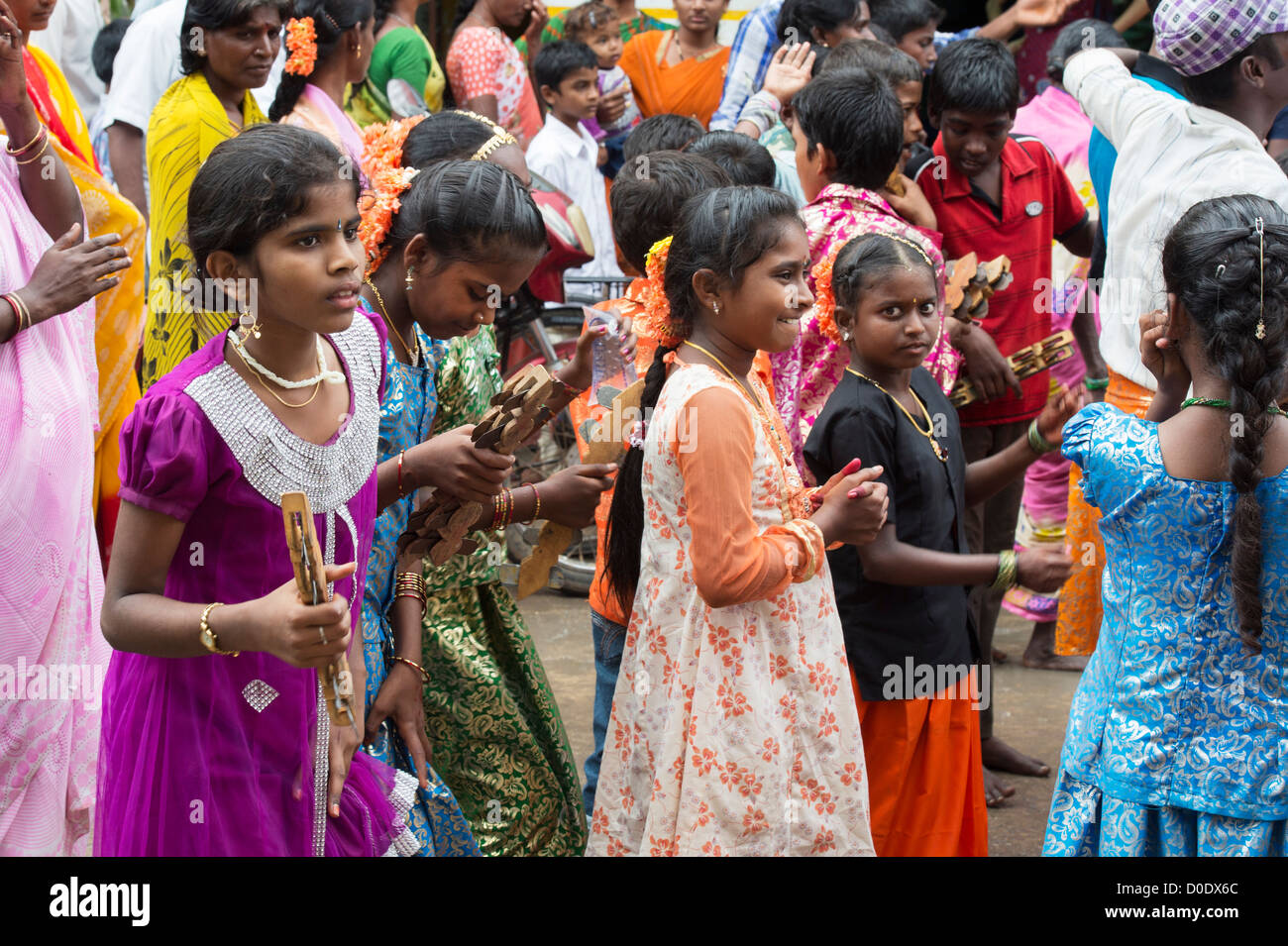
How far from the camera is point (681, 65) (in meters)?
6.91

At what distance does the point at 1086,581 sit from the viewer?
350cm

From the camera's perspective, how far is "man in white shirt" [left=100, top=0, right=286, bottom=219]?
14.7 ft

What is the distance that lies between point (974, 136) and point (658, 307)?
1972 mm

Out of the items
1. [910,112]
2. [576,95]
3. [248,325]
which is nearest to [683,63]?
[576,95]

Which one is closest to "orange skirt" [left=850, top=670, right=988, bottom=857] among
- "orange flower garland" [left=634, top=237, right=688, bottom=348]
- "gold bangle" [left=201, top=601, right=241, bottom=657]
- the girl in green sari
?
"orange flower garland" [left=634, top=237, right=688, bottom=348]

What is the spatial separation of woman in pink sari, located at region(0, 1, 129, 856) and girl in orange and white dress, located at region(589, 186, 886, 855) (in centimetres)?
130

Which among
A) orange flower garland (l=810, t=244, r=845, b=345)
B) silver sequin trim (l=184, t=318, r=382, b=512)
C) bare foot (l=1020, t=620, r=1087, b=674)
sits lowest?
→ bare foot (l=1020, t=620, r=1087, b=674)

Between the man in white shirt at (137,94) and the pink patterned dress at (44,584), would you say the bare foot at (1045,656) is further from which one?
the man in white shirt at (137,94)

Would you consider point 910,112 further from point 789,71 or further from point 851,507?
point 851,507

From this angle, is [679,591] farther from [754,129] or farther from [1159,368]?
[754,129]

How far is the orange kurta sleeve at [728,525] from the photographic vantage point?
2420 millimetres

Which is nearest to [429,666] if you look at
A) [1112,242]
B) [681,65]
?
[1112,242]

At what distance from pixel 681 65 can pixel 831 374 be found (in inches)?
149

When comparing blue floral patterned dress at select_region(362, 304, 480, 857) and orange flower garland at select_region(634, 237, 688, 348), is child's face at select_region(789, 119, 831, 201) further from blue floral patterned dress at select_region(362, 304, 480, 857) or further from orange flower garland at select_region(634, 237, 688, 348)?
blue floral patterned dress at select_region(362, 304, 480, 857)
